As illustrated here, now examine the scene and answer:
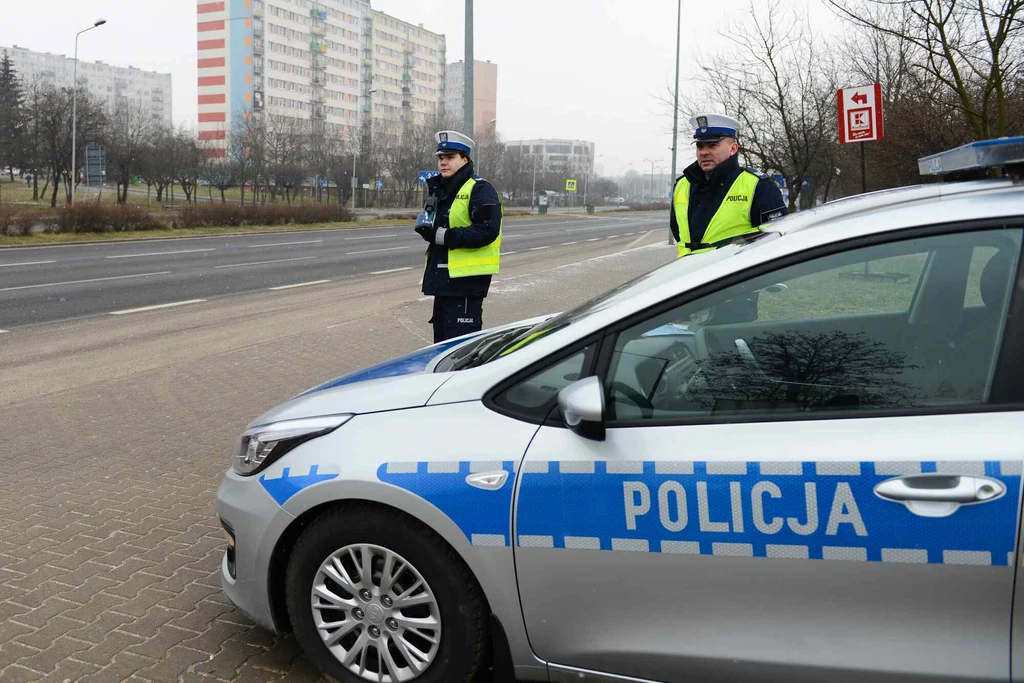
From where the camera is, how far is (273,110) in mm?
123875

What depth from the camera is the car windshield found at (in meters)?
2.84

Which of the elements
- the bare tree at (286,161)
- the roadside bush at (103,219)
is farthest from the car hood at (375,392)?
the bare tree at (286,161)

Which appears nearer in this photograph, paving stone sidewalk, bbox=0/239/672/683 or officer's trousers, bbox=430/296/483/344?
paving stone sidewalk, bbox=0/239/672/683

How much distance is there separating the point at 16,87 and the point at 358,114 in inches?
2736

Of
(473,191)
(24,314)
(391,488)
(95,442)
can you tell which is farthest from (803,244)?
(24,314)

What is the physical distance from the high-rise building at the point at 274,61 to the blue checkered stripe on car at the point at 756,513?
385 feet

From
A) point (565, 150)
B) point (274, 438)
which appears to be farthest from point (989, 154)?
point (565, 150)

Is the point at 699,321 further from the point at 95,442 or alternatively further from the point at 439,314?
the point at 95,442

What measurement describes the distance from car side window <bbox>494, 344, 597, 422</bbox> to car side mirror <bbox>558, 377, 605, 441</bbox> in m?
0.10

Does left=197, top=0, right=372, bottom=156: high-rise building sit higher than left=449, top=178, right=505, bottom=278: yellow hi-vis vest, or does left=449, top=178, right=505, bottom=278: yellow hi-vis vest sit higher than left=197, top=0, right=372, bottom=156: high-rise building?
left=197, top=0, right=372, bottom=156: high-rise building

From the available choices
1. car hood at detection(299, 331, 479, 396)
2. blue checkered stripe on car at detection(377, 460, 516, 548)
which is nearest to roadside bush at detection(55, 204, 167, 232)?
car hood at detection(299, 331, 479, 396)

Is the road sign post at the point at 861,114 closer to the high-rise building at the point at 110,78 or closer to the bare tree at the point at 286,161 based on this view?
the bare tree at the point at 286,161

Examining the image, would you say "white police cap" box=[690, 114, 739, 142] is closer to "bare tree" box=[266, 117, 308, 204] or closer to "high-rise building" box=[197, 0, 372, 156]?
"bare tree" box=[266, 117, 308, 204]

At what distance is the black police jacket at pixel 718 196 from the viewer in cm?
513
